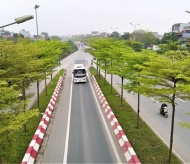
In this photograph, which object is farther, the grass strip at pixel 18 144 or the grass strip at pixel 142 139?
the grass strip at pixel 142 139

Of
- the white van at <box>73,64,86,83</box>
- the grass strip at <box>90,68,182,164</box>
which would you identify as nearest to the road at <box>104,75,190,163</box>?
the grass strip at <box>90,68,182,164</box>

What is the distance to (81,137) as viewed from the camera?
1452 cm

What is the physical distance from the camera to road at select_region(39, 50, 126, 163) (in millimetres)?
12078

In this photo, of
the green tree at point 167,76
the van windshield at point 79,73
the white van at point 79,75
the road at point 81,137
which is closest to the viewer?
the green tree at point 167,76

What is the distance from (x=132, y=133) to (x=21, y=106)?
7898 mm

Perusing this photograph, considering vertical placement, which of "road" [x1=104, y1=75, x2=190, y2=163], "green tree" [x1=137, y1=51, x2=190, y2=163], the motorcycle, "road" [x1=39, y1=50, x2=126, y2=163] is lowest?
"road" [x1=104, y1=75, x2=190, y2=163]

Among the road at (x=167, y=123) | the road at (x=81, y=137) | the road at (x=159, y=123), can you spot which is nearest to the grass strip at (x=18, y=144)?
the road at (x=81, y=137)

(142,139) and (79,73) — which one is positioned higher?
(79,73)

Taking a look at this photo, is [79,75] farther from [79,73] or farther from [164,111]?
[164,111]

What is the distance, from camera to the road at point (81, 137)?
12078mm

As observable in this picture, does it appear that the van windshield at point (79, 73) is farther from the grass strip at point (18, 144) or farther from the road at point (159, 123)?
the grass strip at point (18, 144)

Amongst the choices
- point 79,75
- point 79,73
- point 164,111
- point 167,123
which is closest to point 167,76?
point 167,123

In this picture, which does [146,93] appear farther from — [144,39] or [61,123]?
[144,39]

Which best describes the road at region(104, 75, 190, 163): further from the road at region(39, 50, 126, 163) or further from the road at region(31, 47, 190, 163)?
the road at region(39, 50, 126, 163)
